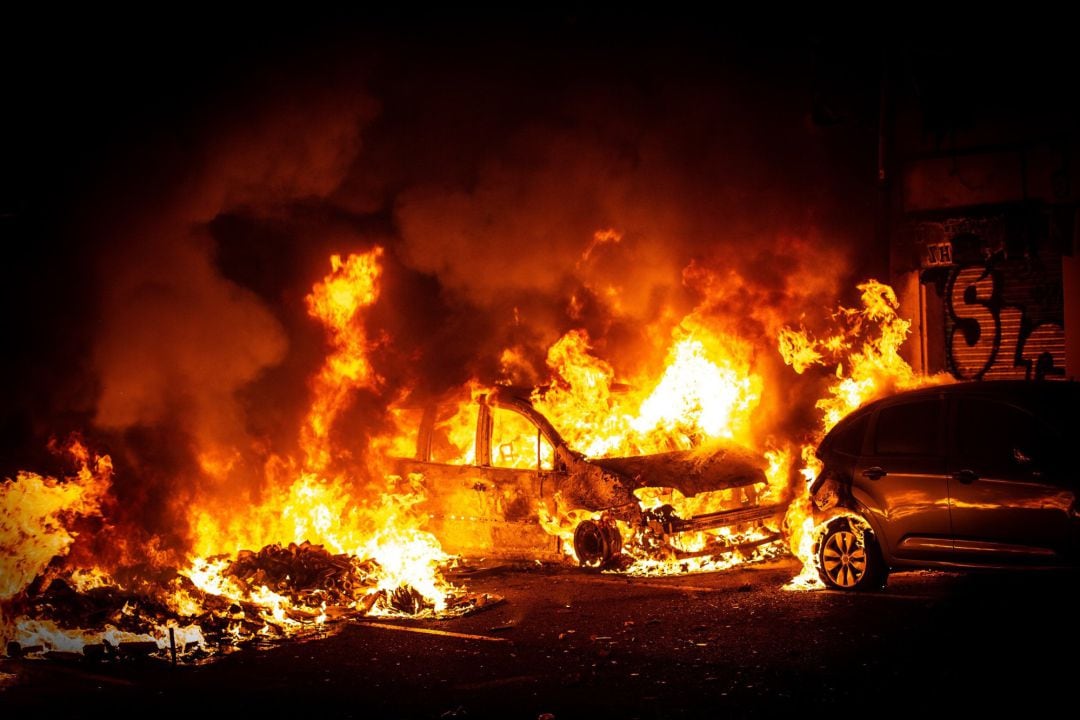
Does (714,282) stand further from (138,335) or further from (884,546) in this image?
(138,335)

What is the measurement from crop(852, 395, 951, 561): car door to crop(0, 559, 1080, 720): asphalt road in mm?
480

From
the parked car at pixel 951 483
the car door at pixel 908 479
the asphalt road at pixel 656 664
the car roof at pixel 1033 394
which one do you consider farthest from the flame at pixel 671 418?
the car roof at pixel 1033 394

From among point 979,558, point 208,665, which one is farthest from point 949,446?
point 208,665

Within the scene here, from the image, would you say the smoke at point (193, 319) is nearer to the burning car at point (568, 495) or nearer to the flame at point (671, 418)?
the burning car at point (568, 495)

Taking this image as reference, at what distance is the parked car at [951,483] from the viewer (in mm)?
7266

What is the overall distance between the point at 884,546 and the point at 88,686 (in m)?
6.03

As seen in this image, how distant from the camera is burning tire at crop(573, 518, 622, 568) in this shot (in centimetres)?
1003

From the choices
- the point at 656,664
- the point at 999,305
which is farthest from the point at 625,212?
the point at 656,664

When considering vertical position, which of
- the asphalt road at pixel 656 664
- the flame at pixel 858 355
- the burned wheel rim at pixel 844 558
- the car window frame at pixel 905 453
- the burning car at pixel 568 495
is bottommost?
the asphalt road at pixel 656 664

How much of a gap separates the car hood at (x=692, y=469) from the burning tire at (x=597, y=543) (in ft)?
1.69

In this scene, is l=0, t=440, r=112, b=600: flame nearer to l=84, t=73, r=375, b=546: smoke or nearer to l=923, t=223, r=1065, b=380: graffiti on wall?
l=84, t=73, r=375, b=546: smoke

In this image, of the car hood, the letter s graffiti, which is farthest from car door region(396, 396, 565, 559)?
the letter s graffiti

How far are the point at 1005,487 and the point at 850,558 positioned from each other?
60.7 inches

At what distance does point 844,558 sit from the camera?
28.2ft
